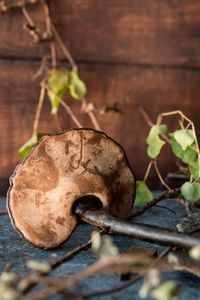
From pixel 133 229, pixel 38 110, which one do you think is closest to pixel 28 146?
pixel 38 110

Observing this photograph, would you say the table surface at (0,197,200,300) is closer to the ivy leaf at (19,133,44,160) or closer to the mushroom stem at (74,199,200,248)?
the mushroom stem at (74,199,200,248)

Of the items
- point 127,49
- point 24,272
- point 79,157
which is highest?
point 127,49

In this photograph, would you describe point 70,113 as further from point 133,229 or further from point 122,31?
point 133,229

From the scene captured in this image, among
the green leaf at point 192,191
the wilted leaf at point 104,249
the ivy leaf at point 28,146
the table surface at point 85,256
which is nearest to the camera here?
the wilted leaf at point 104,249

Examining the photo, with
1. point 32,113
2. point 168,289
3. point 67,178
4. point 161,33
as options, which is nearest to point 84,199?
point 67,178

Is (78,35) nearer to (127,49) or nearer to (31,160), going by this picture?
(127,49)

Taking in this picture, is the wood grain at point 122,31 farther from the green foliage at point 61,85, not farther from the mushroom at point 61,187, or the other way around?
the mushroom at point 61,187

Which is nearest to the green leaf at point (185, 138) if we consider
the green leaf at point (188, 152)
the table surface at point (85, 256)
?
the green leaf at point (188, 152)
